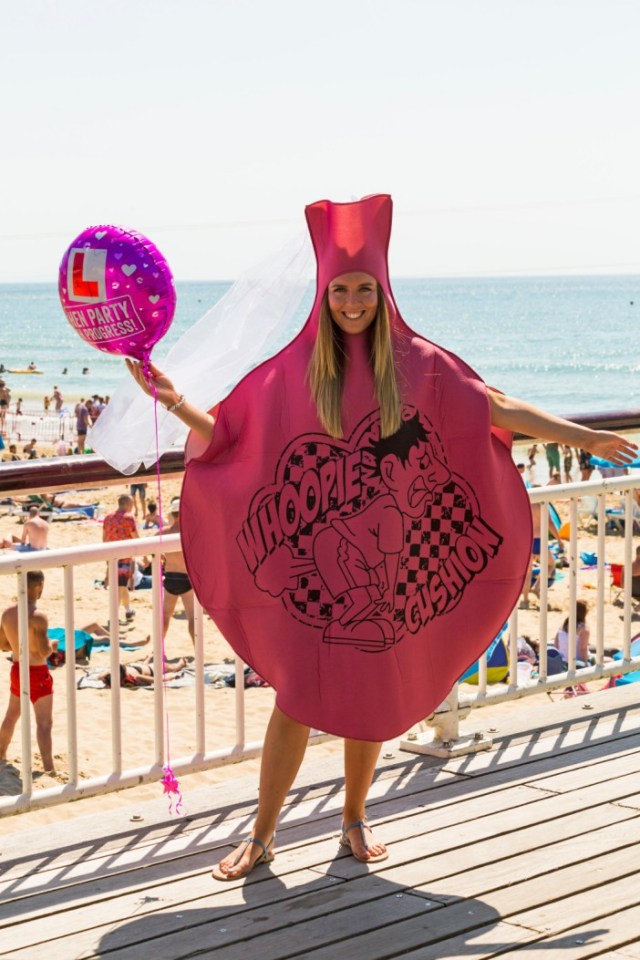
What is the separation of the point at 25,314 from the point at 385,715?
116 metres

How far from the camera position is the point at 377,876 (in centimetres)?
332

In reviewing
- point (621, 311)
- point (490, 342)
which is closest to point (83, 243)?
point (490, 342)

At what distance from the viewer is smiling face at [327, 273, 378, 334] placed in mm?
3223

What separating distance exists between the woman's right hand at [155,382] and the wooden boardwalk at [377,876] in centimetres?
120

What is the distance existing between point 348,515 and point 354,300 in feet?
1.72

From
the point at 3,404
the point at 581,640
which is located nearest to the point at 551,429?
the point at 581,640

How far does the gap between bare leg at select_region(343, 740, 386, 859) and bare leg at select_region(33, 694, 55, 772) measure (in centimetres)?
391

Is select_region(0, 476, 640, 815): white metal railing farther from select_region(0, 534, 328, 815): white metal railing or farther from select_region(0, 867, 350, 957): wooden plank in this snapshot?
select_region(0, 867, 350, 957): wooden plank

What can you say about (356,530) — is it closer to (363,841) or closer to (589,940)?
(363,841)

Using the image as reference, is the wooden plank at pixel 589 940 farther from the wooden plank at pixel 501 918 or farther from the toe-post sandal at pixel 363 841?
the toe-post sandal at pixel 363 841

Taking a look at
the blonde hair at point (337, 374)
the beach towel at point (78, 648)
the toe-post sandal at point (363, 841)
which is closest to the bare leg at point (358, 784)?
the toe-post sandal at point (363, 841)

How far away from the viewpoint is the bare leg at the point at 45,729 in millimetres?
7145

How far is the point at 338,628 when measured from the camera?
329 cm

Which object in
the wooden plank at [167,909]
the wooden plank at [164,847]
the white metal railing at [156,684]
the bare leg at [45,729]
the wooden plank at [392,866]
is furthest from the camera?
the bare leg at [45,729]
